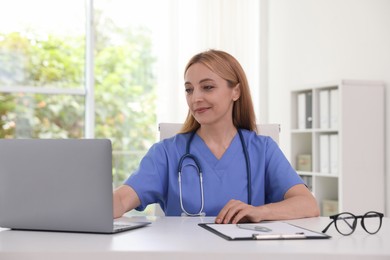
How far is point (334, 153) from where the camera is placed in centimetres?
Answer: 401

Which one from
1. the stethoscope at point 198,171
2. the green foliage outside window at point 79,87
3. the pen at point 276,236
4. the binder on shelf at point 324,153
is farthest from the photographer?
the green foliage outside window at point 79,87

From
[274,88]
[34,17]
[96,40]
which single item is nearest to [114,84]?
[96,40]

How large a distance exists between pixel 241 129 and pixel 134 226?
85 centimetres

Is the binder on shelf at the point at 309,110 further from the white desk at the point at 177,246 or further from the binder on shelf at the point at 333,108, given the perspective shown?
the white desk at the point at 177,246

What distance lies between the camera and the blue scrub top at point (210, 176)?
2162 millimetres

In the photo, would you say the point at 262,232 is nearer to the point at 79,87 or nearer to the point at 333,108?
the point at 333,108

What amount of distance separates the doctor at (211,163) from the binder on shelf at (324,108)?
1.78 m

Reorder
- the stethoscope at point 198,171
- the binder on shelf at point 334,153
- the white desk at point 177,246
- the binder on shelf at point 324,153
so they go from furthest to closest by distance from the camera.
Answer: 1. the binder on shelf at point 324,153
2. the binder on shelf at point 334,153
3. the stethoscope at point 198,171
4. the white desk at point 177,246

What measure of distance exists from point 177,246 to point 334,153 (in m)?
2.80

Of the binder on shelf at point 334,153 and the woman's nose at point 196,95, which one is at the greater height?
the woman's nose at point 196,95

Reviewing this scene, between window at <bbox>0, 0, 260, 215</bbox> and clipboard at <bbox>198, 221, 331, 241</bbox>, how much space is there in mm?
3595

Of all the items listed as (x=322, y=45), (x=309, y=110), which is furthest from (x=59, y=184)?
(x=322, y=45)

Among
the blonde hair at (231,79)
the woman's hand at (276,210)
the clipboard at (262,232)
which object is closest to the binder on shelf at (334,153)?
the blonde hair at (231,79)

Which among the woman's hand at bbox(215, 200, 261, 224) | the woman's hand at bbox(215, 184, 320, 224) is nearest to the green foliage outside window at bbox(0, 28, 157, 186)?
the woman's hand at bbox(215, 184, 320, 224)
